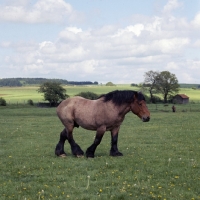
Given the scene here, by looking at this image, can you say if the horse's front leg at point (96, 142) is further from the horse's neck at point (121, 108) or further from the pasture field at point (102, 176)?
the horse's neck at point (121, 108)

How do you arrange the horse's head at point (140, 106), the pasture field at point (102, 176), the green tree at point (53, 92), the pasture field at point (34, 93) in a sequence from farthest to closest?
1. the pasture field at point (34, 93)
2. the green tree at point (53, 92)
3. the horse's head at point (140, 106)
4. the pasture field at point (102, 176)

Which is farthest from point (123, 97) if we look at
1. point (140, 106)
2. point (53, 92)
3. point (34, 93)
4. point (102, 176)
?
point (34, 93)

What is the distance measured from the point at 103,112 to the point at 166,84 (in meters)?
103

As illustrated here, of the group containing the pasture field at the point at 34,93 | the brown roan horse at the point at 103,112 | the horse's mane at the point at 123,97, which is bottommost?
the pasture field at the point at 34,93

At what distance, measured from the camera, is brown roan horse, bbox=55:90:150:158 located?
44.3 feet

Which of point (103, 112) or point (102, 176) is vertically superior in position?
point (103, 112)

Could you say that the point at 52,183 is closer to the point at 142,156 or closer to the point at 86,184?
the point at 86,184

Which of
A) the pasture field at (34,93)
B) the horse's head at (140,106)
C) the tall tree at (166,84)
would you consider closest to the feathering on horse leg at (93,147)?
the horse's head at (140,106)

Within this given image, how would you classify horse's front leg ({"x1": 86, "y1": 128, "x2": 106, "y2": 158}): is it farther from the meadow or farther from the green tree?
the green tree

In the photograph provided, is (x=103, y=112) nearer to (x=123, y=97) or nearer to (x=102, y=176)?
(x=123, y=97)

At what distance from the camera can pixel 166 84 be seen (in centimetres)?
11394

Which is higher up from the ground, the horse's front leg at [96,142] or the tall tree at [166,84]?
the tall tree at [166,84]

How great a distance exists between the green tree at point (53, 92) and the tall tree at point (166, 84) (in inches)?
1306

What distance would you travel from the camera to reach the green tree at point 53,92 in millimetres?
96375
